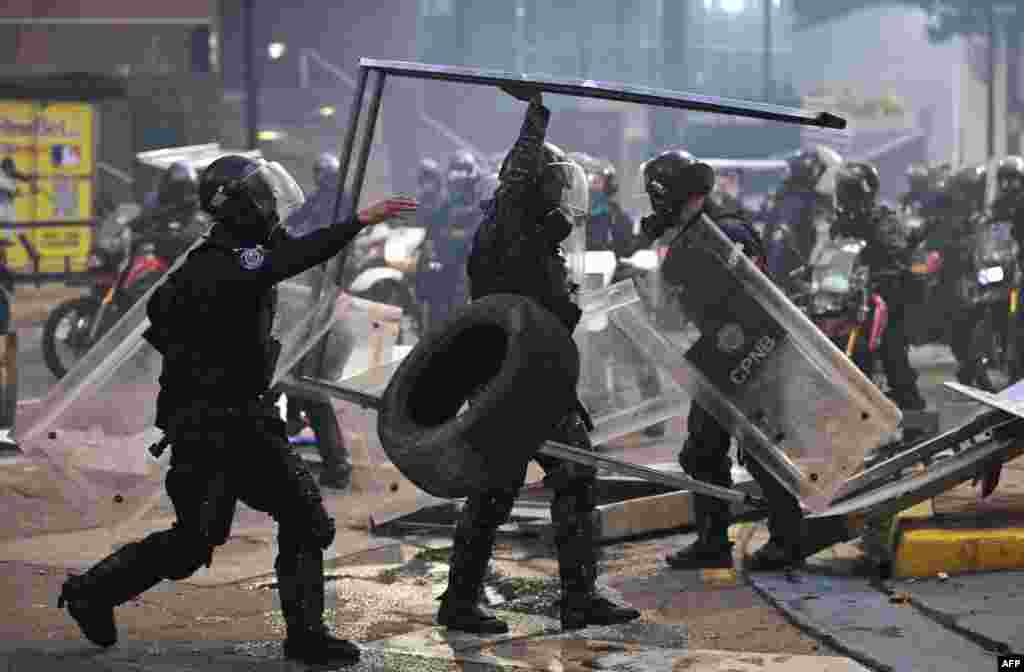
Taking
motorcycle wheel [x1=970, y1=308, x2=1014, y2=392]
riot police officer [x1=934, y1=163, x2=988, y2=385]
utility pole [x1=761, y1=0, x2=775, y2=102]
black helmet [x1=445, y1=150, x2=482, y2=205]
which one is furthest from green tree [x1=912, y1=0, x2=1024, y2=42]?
motorcycle wheel [x1=970, y1=308, x2=1014, y2=392]

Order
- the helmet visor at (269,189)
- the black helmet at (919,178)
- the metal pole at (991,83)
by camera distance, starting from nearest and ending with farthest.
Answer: the helmet visor at (269,189) → the black helmet at (919,178) → the metal pole at (991,83)

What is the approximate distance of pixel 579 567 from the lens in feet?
22.0

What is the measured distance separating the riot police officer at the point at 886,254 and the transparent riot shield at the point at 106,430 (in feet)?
20.2

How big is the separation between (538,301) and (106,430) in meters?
1.89

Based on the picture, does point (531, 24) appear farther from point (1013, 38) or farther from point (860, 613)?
point (860, 613)

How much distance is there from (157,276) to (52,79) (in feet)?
40.1

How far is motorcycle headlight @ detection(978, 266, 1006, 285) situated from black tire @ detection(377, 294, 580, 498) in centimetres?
846

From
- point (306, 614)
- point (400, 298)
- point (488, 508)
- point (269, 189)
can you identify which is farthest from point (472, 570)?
point (400, 298)

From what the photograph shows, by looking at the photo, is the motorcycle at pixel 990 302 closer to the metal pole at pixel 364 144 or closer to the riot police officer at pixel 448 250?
the riot police officer at pixel 448 250

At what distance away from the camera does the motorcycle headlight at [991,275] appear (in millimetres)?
14055

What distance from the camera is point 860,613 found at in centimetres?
671

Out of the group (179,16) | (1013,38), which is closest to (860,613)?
(179,16)

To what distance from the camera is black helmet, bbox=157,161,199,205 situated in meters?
14.2

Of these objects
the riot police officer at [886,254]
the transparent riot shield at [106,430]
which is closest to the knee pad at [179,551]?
the transparent riot shield at [106,430]
